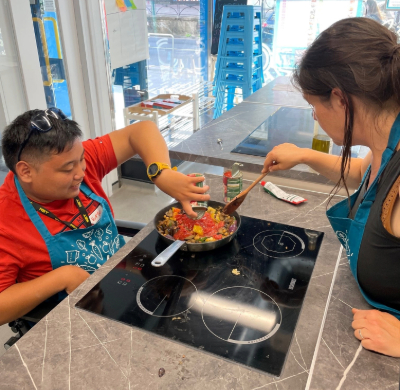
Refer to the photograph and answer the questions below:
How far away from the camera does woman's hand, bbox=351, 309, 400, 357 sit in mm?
719

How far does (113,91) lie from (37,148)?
224 cm

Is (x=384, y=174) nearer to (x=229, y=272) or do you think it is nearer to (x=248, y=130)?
(x=229, y=272)

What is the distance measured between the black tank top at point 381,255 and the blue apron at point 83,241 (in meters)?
0.80

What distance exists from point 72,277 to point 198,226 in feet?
1.27

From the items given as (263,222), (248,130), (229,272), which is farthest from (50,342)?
(248,130)

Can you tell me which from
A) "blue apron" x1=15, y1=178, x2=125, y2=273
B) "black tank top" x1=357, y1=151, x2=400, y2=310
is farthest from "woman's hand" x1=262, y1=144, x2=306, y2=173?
"blue apron" x1=15, y1=178, x2=125, y2=273

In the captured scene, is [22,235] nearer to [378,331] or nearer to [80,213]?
[80,213]

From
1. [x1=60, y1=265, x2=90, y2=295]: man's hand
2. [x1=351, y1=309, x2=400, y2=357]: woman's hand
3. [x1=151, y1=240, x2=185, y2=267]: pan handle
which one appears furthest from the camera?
[x1=60, y1=265, x2=90, y2=295]: man's hand

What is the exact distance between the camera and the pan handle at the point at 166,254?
910 mm

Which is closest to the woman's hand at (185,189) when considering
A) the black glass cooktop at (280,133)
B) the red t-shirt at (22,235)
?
the red t-shirt at (22,235)

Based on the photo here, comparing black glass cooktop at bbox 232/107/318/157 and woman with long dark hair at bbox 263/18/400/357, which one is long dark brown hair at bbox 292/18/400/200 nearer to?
woman with long dark hair at bbox 263/18/400/357

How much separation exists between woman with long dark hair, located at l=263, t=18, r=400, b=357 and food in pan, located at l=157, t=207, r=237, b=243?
14.9 inches

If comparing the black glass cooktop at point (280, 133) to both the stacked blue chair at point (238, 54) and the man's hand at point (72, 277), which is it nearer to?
the man's hand at point (72, 277)

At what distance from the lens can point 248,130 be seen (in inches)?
78.8
